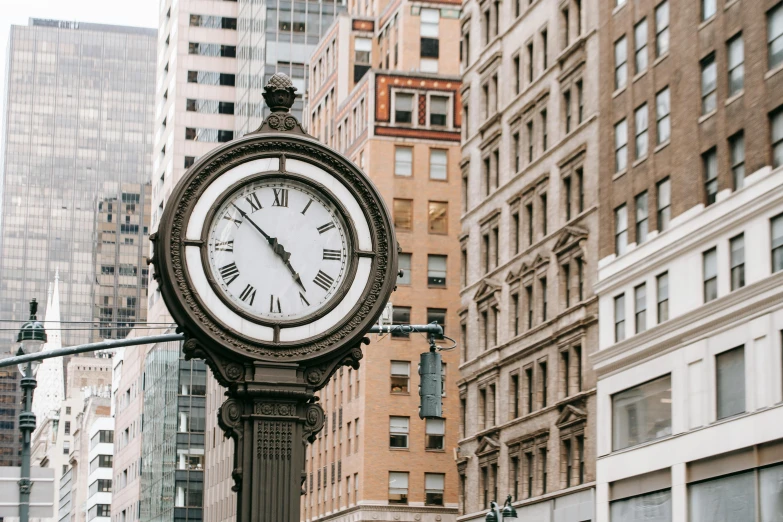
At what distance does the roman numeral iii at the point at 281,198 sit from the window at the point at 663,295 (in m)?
44.4

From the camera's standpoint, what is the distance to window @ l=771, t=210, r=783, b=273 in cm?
4406

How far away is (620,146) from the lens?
5731 centimetres

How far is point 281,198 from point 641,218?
1859 inches

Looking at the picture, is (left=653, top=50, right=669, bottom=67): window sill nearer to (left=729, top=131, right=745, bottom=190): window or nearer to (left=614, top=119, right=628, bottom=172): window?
(left=614, top=119, right=628, bottom=172): window

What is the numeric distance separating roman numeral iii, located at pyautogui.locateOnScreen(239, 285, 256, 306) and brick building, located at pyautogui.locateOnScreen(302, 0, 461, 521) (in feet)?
275

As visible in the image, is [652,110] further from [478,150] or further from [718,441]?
[478,150]

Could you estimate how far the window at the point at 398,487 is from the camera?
307ft

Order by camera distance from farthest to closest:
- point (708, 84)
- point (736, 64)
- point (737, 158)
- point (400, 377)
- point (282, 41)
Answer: point (282, 41)
point (400, 377)
point (708, 84)
point (736, 64)
point (737, 158)

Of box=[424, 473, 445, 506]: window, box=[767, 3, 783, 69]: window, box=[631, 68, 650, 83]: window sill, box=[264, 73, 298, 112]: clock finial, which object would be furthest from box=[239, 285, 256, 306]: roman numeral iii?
box=[424, 473, 445, 506]: window

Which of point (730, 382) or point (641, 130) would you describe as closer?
point (730, 382)

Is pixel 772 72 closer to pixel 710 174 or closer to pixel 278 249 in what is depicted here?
pixel 710 174

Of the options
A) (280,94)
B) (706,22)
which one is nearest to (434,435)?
(706,22)

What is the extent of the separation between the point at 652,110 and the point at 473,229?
22.3 metres

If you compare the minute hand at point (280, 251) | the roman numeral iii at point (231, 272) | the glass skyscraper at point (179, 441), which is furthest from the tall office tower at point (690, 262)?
the glass skyscraper at point (179, 441)
